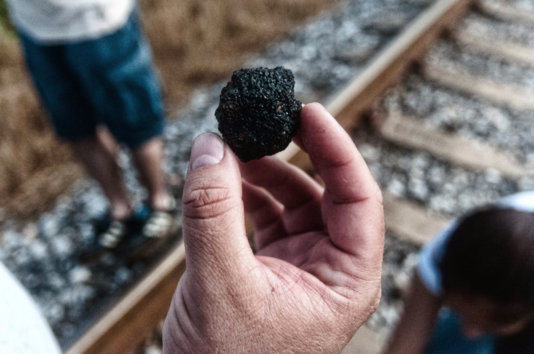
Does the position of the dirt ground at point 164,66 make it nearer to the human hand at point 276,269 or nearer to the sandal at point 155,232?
the sandal at point 155,232

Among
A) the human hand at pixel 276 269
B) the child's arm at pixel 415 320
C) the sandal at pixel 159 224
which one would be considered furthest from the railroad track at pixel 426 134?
the human hand at pixel 276 269

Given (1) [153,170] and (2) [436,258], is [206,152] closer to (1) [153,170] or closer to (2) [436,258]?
(2) [436,258]

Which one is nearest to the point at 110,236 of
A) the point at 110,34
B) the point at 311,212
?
the point at 110,34

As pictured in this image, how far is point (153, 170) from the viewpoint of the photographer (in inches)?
120

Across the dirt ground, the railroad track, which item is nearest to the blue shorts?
the dirt ground

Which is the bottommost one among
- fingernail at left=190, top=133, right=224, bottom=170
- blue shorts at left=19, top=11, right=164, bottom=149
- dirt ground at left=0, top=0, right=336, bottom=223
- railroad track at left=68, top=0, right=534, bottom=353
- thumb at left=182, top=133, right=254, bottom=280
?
railroad track at left=68, top=0, right=534, bottom=353

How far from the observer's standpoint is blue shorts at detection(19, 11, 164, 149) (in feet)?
8.68

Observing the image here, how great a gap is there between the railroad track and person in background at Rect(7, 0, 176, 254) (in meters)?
0.81

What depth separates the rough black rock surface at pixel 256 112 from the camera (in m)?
1.31

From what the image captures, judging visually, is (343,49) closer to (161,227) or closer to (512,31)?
(512,31)

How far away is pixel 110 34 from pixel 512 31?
3903 mm

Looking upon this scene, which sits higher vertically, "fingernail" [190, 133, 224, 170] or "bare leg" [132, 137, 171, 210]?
"fingernail" [190, 133, 224, 170]

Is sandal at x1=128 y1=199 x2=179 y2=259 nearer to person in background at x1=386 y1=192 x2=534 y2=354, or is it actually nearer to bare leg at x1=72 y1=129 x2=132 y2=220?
bare leg at x1=72 y1=129 x2=132 y2=220

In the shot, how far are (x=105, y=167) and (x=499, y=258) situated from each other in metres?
2.29
